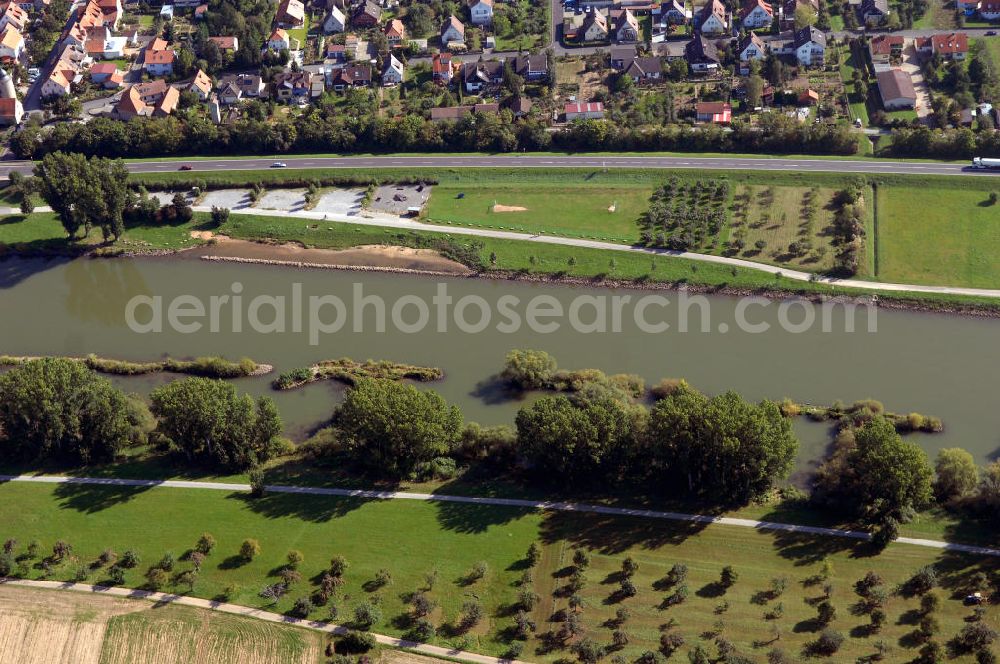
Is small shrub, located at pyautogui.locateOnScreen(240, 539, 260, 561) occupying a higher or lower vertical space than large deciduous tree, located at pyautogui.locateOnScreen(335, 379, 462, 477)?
lower

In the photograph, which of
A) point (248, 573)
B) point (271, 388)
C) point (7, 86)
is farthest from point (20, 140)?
point (248, 573)

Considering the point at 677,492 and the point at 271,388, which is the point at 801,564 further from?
the point at 271,388

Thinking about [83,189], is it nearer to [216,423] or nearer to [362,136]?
[362,136]

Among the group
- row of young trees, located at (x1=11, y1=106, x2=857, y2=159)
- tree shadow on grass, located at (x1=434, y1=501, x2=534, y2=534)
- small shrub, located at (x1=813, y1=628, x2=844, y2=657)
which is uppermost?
row of young trees, located at (x1=11, y1=106, x2=857, y2=159)

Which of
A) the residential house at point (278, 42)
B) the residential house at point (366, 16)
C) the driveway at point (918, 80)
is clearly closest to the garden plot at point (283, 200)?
the residential house at point (278, 42)

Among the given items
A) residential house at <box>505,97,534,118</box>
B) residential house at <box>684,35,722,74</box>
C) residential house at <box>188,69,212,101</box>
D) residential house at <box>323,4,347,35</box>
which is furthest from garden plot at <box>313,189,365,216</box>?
residential house at <box>684,35,722,74</box>

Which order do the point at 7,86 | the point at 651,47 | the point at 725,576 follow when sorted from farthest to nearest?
the point at 651,47
the point at 7,86
the point at 725,576

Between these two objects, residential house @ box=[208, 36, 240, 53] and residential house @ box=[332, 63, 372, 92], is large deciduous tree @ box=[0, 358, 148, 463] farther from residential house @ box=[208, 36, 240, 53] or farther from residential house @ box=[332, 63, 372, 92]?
residential house @ box=[208, 36, 240, 53]
